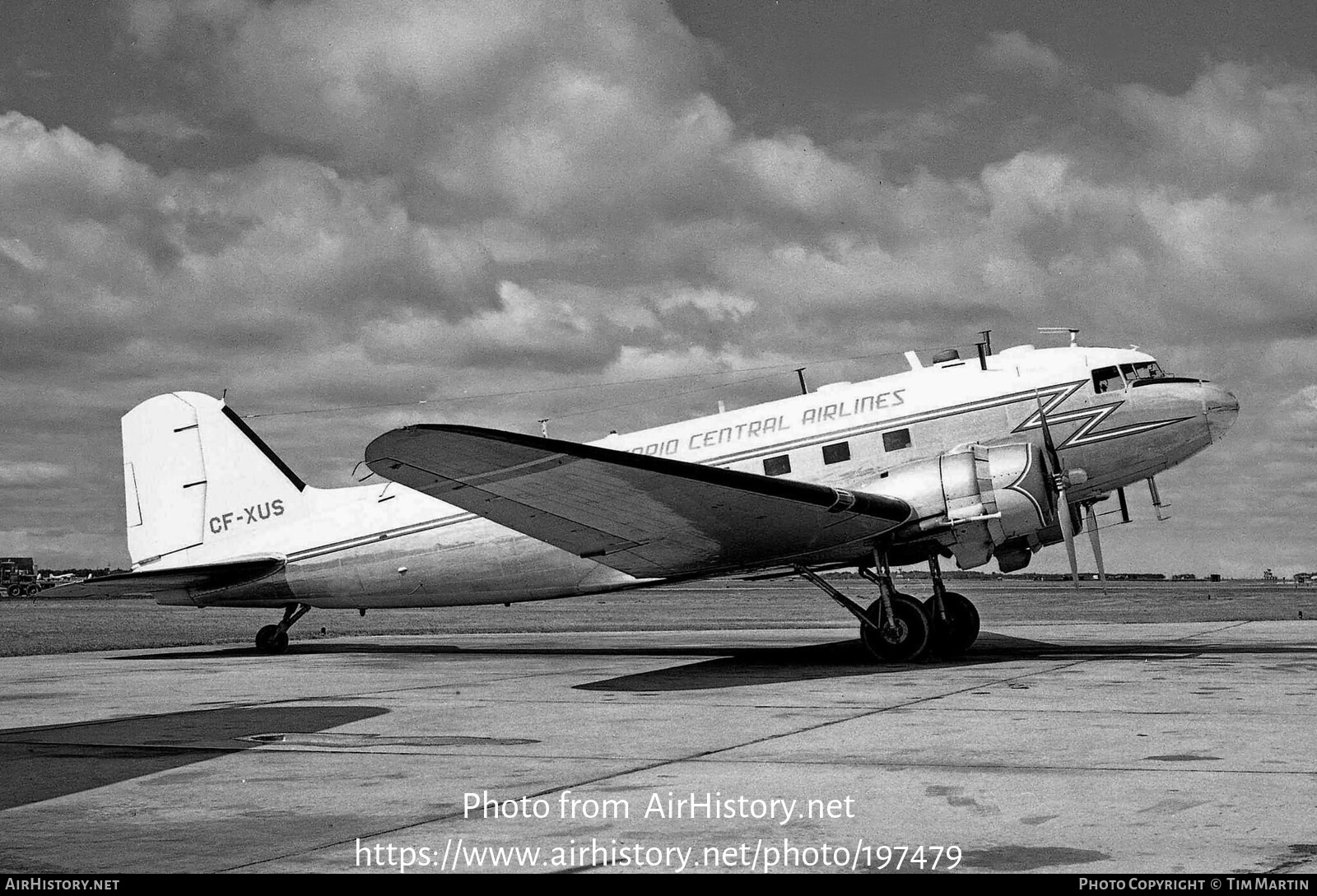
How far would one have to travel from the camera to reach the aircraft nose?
18203 mm

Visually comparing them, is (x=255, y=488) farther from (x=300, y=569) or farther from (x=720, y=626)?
(x=720, y=626)

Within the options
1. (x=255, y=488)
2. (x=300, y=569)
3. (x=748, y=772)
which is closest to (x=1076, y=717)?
(x=748, y=772)

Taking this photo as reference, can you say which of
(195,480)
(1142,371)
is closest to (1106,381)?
(1142,371)

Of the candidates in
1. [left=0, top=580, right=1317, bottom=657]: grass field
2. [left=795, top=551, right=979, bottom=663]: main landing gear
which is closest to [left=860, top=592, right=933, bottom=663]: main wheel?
[left=795, top=551, right=979, bottom=663]: main landing gear

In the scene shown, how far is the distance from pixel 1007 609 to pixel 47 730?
33952mm

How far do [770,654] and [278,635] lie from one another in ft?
32.1

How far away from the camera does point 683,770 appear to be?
848cm

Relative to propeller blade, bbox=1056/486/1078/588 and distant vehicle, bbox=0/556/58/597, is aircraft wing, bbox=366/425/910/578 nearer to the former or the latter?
propeller blade, bbox=1056/486/1078/588

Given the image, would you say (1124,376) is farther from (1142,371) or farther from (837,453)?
(837,453)

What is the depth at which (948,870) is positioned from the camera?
5480 millimetres

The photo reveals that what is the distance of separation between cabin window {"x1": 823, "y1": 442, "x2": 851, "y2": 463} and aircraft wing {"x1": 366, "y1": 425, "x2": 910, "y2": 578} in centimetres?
158

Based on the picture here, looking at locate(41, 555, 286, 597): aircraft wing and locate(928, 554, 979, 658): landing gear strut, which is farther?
locate(41, 555, 286, 597): aircraft wing

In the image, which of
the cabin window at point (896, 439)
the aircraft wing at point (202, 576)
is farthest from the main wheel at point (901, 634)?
the aircraft wing at point (202, 576)
